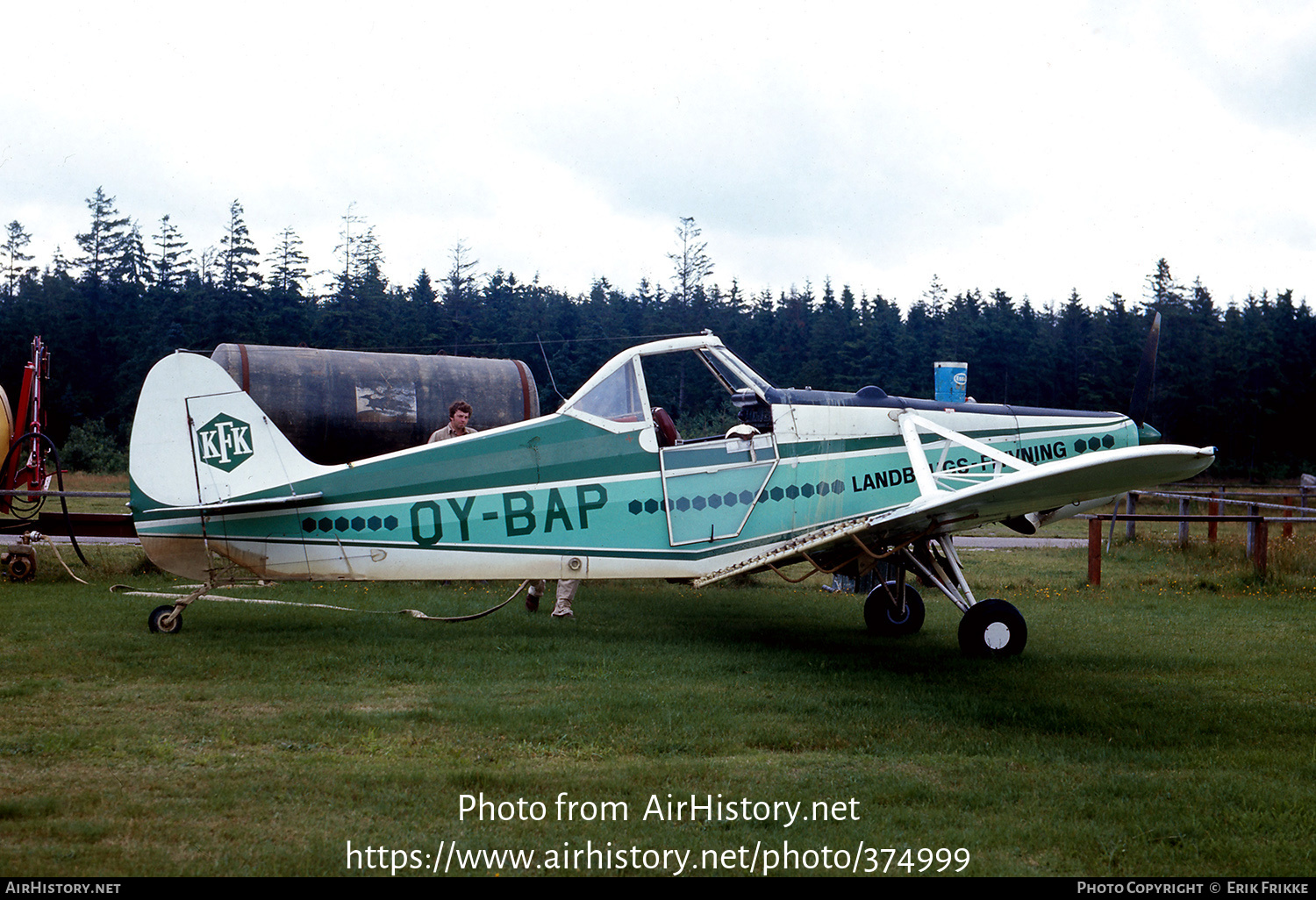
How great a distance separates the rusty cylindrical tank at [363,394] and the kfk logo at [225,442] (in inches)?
167

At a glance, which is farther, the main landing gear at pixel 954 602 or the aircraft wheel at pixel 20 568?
the aircraft wheel at pixel 20 568

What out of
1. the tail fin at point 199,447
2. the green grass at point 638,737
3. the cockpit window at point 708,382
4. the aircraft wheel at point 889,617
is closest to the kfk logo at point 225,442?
the tail fin at point 199,447

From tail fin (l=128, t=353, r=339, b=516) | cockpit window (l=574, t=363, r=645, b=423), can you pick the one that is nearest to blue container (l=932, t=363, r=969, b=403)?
cockpit window (l=574, t=363, r=645, b=423)

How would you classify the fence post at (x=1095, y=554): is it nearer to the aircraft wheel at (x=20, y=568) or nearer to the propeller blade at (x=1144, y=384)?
the propeller blade at (x=1144, y=384)

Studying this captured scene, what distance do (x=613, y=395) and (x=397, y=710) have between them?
341 cm

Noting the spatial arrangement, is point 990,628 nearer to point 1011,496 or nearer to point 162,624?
point 1011,496

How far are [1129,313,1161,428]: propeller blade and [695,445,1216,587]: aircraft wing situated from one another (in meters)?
2.00

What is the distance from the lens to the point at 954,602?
8.08 metres

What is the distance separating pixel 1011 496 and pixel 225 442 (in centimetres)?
638

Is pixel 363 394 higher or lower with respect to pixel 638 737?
higher

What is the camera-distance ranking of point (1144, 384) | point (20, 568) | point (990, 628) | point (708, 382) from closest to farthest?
point (990, 628) → point (1144, 384) → point (708, 382) → point (20, 568)

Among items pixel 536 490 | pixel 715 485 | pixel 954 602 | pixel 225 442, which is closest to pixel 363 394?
pixel 225 442

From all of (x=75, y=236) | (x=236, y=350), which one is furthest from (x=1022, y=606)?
(x=75, y=236)

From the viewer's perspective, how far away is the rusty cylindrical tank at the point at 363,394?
40.8 feet
